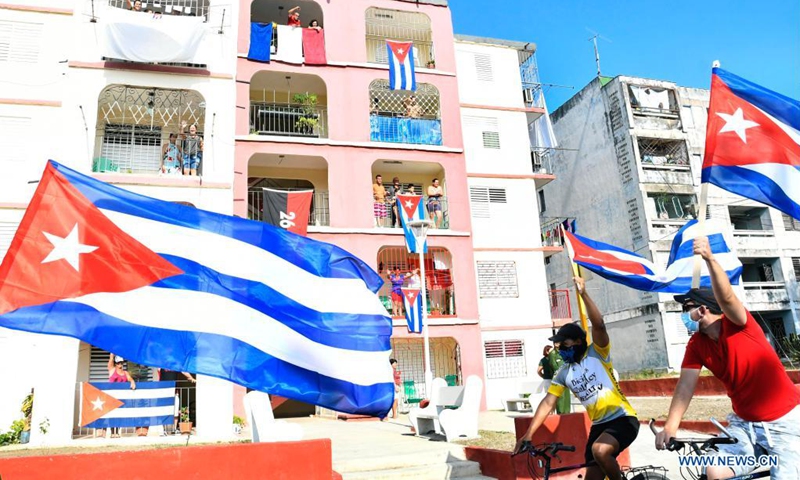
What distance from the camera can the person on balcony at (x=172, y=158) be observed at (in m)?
17.6

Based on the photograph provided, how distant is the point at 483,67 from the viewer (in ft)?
83.4

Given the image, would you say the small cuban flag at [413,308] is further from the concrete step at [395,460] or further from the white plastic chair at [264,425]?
the white plastic chair at [264,425]

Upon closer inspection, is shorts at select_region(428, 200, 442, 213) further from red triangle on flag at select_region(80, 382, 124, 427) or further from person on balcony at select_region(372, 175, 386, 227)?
red triangle on flag at select_region(80, 382, 124, 427)

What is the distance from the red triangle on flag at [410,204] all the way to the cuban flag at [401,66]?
19.2 ft

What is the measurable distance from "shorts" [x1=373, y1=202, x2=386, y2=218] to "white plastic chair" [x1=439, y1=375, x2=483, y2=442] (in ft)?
36.9

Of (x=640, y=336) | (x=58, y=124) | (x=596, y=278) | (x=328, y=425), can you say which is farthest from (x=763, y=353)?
(x=596, y=278)

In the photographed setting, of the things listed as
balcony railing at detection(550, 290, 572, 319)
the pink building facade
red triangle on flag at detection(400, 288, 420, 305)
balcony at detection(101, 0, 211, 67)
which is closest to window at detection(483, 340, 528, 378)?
the pink building facade

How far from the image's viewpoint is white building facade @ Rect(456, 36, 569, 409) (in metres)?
22.1

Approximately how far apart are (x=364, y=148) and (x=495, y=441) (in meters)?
13.4

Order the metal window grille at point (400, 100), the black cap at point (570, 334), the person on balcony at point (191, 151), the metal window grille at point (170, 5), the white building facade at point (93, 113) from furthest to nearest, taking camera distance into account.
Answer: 1. the metal window grille at point (400, 100)
2. the metal window grille at point (170, 5)
3. the person on balcony at point (191, 151)
4. the white building facade at point (93, 113)
5. the black cap at point (570, 334)

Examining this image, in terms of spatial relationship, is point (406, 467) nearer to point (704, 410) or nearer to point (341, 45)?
point (704, 410)

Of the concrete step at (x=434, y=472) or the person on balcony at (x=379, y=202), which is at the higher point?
the person on balcony at (x=379, y=202)

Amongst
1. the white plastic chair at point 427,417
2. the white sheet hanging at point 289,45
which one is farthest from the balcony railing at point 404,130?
the white plastic chair at point 427,417

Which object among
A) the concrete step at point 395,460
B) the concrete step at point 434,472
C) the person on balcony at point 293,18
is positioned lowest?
the concrete step at point 434,472
